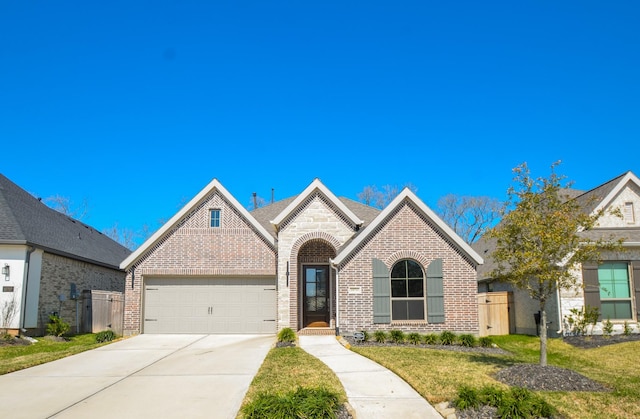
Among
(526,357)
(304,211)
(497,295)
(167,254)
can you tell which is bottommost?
(526,357)

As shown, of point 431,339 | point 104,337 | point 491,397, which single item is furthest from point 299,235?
point 491,397

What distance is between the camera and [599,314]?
16.1 meters

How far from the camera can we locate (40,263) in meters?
18.9

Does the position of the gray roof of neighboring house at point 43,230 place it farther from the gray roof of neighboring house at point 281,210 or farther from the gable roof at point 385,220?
the gable roof at point 385,220

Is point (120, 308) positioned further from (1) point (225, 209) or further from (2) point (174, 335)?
(1) point (225, 209)

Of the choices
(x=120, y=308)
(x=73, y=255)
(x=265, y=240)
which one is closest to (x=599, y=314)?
(x=265, y=240)

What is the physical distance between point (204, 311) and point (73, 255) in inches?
250

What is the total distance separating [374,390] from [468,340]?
7.41m

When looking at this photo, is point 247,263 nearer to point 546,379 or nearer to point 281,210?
point 281,210

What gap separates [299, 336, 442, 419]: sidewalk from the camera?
7570mm

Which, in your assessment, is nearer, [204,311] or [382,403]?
[382,403]

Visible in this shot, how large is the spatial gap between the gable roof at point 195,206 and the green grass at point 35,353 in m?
3.63

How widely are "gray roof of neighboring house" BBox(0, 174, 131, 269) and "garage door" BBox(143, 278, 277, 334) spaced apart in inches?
174

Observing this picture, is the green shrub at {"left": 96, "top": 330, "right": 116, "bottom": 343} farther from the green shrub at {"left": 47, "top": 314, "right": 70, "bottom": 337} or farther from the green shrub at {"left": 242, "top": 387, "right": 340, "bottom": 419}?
the green shrub at {"left": 242, "top": 387, "right": 340, "bottom": 419}
